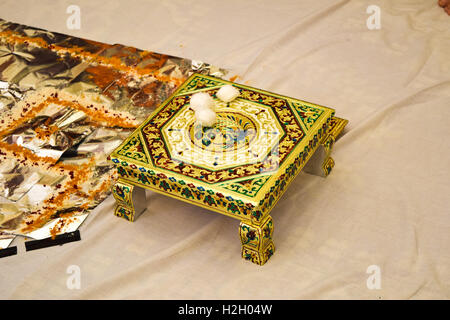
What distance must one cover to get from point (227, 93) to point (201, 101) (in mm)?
148

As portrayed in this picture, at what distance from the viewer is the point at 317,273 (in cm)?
201

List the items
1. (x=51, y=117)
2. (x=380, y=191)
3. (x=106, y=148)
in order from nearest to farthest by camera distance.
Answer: (x=380, y=191) → (x=106, y=148) → (x=51, y=117)

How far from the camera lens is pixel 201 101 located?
2.18 m

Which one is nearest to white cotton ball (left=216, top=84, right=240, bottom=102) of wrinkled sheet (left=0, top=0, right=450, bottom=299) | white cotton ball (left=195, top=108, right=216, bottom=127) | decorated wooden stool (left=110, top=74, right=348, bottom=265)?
decorated wooden stool (left=110, top=74, right=348, bottom=265)

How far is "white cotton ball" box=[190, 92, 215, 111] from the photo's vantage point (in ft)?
7.16

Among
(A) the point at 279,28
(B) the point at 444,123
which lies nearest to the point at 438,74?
(B) the point at 444,123

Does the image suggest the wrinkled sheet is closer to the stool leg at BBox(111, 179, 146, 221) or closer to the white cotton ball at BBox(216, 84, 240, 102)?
the stool leg at BBox(111, 179, 146, 221)

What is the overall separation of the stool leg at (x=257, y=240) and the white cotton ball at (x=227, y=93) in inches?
21.9

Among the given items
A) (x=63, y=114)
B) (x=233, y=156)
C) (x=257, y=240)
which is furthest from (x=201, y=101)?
(x=63, y=114)

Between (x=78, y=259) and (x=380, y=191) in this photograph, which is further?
(x=380, y=191)

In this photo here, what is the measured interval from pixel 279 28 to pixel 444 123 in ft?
3.65

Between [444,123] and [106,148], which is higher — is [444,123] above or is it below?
below

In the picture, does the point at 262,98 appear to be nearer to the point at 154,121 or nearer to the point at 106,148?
the point at 154,121

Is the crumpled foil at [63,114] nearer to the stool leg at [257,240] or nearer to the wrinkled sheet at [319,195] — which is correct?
the wrinkled sheet at [319,195]
